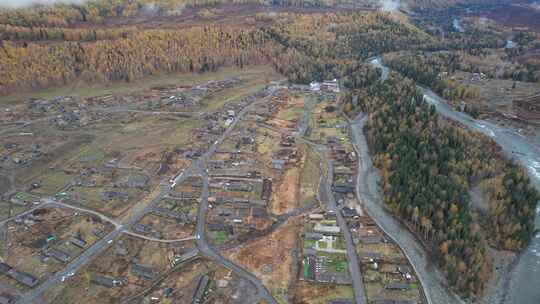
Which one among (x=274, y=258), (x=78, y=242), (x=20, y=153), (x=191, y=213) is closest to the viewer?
Result: (x=274, y=258)

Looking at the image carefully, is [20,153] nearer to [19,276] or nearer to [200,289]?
[19,276]

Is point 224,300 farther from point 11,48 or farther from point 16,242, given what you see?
point 11,48

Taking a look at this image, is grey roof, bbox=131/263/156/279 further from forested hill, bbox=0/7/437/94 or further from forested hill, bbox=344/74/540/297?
forested hill, bbox=0/7/437/94

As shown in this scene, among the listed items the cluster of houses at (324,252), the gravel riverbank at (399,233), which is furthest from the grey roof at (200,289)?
the gravel riverbank at (399,233)

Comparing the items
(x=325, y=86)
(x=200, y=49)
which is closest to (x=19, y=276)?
(x=325, y=86)

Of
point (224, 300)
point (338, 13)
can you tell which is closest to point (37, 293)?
point (224, 300)

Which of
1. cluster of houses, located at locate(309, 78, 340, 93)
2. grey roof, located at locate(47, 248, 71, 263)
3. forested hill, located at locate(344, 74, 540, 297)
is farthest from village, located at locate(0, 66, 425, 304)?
cluster of houses, located at locate(309, 78, 340, 93)

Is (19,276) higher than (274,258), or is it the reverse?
(274,258)
